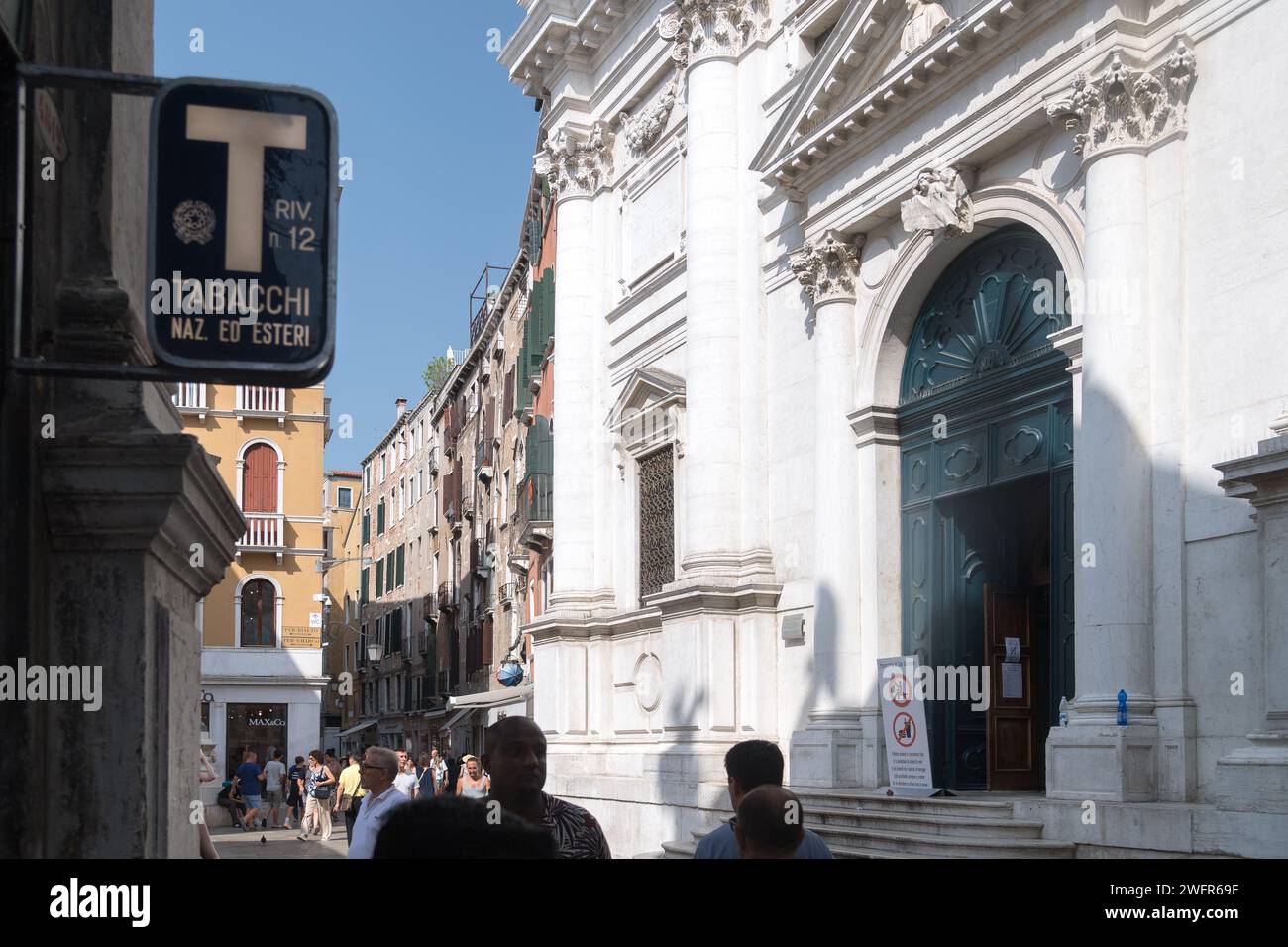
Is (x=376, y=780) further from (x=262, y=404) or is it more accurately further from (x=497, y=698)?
(x=262, y=404)

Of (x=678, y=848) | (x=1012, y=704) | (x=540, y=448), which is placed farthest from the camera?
(x=540, y=448)

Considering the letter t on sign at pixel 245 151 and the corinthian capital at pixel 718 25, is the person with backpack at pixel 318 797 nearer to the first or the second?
the corinthian capital at pixel 718 25

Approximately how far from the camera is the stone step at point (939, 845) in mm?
12500

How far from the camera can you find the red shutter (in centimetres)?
4506

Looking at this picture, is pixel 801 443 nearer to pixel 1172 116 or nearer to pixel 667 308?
pixel 667 308

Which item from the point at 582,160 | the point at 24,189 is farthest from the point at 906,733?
the point at 582,160

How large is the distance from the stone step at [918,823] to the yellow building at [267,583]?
98.7 feet

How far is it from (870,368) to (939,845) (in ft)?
20.2

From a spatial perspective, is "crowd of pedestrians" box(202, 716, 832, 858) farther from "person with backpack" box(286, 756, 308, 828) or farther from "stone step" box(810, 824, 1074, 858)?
"person with backpack" box(286, 756, 308, 828)

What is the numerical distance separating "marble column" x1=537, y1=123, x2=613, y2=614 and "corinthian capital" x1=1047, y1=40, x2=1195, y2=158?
41.9 feet

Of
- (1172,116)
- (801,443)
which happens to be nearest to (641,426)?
(801,443)

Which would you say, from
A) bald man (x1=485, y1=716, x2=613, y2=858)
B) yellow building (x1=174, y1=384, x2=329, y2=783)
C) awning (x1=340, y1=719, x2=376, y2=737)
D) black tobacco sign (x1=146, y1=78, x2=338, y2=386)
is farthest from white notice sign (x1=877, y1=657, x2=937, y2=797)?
awning (x1=340, y1=719, x2=376, y2=737)

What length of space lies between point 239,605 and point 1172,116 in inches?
1408

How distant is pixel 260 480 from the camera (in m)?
45.2
